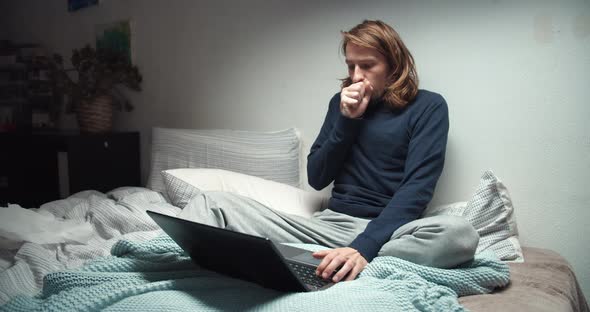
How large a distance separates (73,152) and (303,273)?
5.54 feet

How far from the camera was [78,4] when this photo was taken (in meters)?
2.75

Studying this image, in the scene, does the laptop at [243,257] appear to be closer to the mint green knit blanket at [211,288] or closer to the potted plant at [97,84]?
the mint green knit blanket at [211,288]

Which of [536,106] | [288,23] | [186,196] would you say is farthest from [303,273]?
[288,23]

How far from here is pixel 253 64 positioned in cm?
201

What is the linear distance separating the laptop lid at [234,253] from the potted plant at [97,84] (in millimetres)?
1727

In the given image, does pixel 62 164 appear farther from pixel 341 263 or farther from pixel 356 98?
pixel 341 263

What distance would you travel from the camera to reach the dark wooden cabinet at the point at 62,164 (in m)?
2.19

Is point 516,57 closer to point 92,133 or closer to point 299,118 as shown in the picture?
point 299,118

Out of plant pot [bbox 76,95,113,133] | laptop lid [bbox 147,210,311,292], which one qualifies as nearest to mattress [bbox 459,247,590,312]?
laptop lid [bbox 147,210,311,292]

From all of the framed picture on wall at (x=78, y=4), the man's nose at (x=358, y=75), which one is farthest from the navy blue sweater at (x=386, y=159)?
the framed picture on wall at (x=78, y=4)

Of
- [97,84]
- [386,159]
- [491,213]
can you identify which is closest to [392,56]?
[386,159]

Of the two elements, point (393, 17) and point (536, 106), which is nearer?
point (536, 106)

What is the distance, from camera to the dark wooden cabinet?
2.19m

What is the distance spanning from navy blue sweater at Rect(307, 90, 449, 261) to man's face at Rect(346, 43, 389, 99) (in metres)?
0.08
